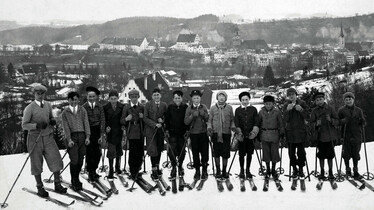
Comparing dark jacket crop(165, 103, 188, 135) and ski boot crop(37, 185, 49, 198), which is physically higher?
dark jacket crop(165, 103, 188, 135)

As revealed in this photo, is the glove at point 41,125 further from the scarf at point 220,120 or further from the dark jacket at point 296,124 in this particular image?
the dark jacket at point 296,124

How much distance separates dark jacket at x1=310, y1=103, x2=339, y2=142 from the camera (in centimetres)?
574

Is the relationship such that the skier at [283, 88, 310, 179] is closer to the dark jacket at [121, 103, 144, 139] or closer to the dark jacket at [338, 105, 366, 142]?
the dark jacket at [338, 105, 366, 142]

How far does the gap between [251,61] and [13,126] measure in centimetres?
4415

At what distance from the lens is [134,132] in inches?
238

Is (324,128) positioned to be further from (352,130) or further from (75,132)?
(75,132)

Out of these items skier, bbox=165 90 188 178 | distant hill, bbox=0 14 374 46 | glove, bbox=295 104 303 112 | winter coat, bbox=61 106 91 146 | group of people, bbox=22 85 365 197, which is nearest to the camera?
winter coat, bbox=61 106 91 146

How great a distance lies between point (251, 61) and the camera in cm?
6134

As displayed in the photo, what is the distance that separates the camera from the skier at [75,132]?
17.5 ft

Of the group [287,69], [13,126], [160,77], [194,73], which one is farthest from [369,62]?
[13,126]

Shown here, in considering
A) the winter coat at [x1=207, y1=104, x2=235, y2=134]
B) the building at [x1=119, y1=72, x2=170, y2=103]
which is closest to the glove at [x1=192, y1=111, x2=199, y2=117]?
the winter coat at [x1=207, y1=104, x2=235, y2=134]

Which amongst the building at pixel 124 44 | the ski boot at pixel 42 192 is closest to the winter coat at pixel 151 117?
the ski boot at pixel 42 192

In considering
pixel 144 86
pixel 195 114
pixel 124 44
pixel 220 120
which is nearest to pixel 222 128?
pixel 220 120

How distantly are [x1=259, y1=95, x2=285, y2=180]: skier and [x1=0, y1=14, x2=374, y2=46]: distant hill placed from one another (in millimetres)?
35623
